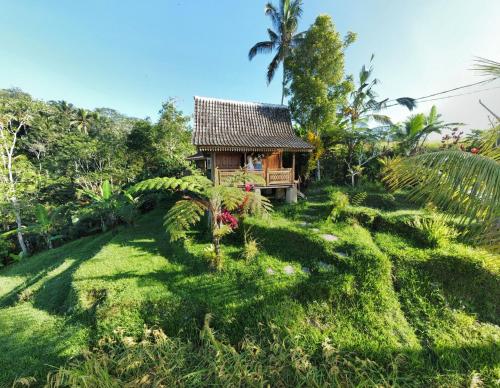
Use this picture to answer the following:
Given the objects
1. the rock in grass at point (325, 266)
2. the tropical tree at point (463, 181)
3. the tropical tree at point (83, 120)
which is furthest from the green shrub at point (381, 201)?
the tropical tree at point (83, 120)

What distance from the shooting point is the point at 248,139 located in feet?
33.8

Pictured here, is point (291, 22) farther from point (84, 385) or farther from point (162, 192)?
point (84, 385)

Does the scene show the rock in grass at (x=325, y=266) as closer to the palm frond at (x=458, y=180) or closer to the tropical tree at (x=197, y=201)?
the tropical tree at (x=197, y=201)

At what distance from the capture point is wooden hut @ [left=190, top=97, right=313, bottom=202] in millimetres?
9602

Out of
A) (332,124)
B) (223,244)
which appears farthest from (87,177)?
(332,124)

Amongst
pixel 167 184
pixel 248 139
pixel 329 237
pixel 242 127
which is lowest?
pixel 329 237

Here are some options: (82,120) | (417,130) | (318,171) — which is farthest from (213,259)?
(82,120)

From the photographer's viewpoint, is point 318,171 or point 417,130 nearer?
point 417,130

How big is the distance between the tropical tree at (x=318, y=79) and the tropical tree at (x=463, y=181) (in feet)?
30.8

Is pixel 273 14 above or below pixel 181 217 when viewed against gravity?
above

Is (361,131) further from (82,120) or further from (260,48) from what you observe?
(82,120)

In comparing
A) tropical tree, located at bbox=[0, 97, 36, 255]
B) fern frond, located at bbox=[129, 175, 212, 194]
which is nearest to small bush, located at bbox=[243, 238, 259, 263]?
fern frond, located at bbox=[129, 175, 212, 194]

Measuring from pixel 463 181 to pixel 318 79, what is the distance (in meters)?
11.3

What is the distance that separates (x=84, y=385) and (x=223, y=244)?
15.2ft
